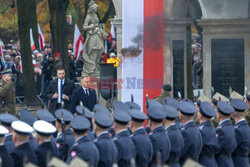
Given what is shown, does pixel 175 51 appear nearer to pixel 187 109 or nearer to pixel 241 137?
pixel 241 137

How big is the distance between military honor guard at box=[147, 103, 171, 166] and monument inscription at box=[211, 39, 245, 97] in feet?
29.2

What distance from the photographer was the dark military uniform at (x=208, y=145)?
1085cm

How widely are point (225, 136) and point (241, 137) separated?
1.44 ft

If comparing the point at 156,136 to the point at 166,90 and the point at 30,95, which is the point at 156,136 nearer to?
the point at 166,90

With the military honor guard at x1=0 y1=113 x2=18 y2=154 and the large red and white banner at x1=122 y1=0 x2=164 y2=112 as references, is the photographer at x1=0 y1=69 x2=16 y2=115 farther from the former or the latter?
the military honor guard at x1=0 y1=113 x2=18 y2=154

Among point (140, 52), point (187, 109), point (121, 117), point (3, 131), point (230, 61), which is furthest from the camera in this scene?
point (230, 61)

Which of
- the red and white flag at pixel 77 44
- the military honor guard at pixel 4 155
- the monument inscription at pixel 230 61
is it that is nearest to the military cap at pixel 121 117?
the military honor guard at pixel 4 155

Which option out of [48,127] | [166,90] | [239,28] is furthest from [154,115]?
[239,28]

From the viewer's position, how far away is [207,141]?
10906 millimetres

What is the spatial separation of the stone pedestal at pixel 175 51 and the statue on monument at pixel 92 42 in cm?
563

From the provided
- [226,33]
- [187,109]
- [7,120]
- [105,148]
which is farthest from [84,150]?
[226,33]

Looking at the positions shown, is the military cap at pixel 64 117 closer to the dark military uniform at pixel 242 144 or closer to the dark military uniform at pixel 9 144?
the dark military uniform at pixel 9 144

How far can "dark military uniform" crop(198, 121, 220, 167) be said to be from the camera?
427 inches

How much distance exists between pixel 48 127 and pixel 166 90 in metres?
6.46
